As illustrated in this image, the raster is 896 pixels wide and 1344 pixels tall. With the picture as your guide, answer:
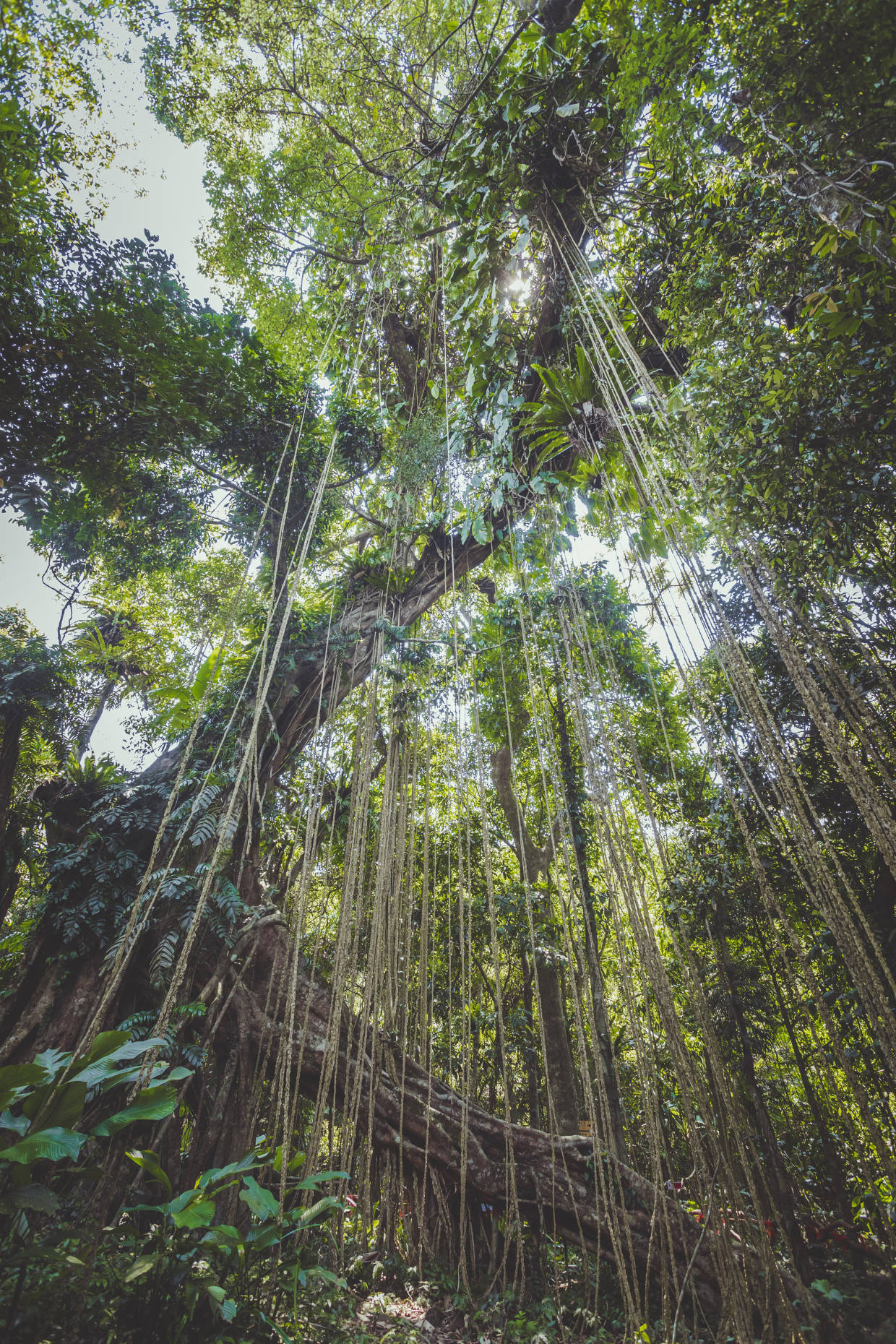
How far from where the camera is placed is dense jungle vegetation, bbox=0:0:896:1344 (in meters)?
1.37

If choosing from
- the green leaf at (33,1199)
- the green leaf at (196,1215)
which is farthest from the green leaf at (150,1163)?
the green leaf at (33,1199)

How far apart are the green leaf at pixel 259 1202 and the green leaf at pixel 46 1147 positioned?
49cm

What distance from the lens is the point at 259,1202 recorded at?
1.30 metres

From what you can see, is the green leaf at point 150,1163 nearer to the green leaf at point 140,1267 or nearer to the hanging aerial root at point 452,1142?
the green leaf at point 140,1267

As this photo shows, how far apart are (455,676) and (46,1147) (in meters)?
2.13

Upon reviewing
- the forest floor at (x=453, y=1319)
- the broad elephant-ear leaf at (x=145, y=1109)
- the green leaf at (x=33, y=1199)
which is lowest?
the forest floor at (x=453, y=1319)

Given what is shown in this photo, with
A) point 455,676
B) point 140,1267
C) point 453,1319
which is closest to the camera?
point 140,1267

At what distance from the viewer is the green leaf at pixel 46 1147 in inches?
37.1

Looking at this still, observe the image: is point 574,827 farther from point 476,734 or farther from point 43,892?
point 43,892

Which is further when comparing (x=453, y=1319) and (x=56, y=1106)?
(x=453, y=1319)

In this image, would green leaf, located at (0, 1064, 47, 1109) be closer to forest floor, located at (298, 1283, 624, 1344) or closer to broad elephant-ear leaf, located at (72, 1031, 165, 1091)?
broad elephant-ear leaf, located at (72, 1031, 165, 1091)

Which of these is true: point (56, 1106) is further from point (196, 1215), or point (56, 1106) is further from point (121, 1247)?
point (121, 1247)

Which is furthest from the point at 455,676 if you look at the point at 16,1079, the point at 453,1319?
the point at 453,1319

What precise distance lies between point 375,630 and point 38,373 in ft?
7.63
